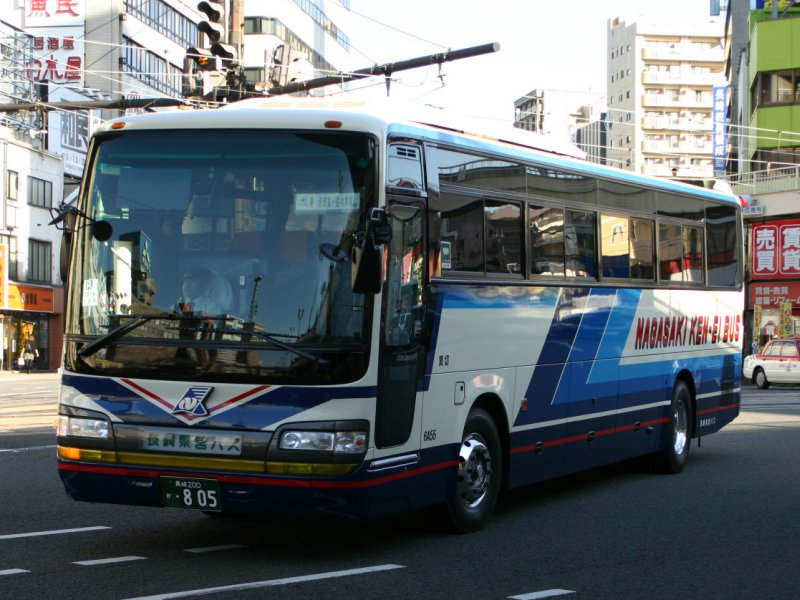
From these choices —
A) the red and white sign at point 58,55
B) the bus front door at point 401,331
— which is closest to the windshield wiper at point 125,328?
the bus front door at point 401,331

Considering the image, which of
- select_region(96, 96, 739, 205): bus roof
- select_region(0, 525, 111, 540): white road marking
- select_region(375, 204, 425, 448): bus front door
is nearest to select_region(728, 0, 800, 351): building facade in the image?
select_region(96, 96, 739, 205): bus roof

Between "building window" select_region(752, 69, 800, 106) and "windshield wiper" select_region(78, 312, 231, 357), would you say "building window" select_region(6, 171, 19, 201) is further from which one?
"windshield wiper" select_region(78, 312, 231, 357)

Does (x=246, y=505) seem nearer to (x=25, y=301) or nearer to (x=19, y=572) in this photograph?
(x=19, y=572)

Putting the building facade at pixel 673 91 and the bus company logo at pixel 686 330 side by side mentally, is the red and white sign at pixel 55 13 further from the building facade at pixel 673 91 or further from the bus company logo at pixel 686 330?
the building facade at pixel 673 91

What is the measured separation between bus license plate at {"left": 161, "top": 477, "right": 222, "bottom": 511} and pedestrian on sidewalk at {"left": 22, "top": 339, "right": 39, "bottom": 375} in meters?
52.4

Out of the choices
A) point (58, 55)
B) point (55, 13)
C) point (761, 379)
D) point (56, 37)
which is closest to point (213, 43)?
point (761, 379)

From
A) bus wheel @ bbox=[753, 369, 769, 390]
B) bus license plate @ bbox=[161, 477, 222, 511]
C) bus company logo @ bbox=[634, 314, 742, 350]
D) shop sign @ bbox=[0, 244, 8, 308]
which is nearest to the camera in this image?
bus license plate @ bbox=[161, 477, 222, 511]

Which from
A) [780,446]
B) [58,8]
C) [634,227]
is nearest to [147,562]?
[634,227]

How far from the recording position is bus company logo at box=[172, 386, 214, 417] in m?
8.34

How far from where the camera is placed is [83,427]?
8672 mm

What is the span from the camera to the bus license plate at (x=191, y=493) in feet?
27.2

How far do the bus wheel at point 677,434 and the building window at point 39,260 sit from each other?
49.8 meters

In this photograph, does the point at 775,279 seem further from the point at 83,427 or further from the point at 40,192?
the point at 83,427

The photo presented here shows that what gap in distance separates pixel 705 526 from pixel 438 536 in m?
2.26
